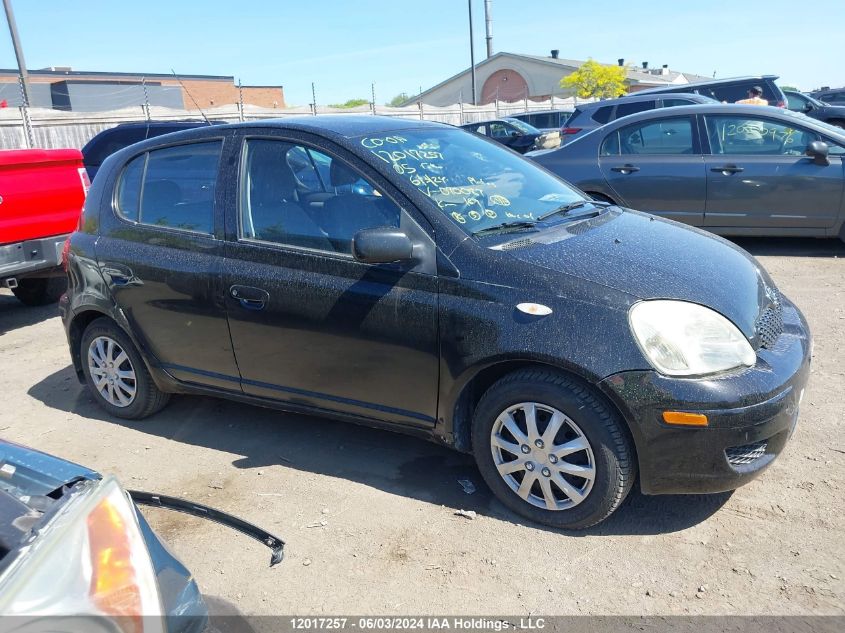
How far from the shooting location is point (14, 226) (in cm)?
648

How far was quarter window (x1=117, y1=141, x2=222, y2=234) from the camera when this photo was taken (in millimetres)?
4035

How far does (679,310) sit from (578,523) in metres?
1.01

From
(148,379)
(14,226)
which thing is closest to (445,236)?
(148,379)

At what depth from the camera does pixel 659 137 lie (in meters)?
8.05

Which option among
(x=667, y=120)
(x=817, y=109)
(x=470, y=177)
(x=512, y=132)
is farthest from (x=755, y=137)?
(x=512, y=132)

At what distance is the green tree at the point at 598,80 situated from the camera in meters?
51.3

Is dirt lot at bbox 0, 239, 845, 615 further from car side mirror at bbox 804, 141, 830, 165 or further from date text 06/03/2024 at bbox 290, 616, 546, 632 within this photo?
car side mirror at bbox 804, 141, 830, 165

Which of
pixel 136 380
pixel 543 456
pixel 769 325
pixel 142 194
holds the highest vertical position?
pixel 142 194

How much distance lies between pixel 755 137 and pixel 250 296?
6.07 metres

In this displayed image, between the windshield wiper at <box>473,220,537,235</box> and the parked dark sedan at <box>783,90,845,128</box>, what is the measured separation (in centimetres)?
1191

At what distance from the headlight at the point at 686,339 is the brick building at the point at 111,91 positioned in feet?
108

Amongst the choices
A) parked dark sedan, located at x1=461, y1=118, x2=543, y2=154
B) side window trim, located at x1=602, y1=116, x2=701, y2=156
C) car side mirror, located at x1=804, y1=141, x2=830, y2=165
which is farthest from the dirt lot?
parked dark sedan, located at x1=461, y1=118, x2=543, y2=154

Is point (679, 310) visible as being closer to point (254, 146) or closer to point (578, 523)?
point (578, 523)

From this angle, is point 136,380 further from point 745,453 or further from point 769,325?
point 769,325
